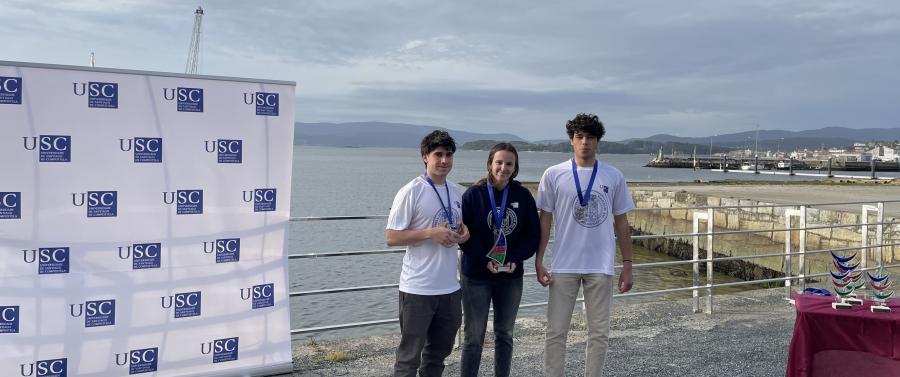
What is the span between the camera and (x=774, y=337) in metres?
5.29

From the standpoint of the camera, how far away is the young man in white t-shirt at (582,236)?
3594 millimetres

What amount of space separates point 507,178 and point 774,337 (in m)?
3.24

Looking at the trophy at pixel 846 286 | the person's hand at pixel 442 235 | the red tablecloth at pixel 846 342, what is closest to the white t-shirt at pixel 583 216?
the person's hand at pixel 442 235

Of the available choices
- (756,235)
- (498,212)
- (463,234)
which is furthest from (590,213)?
(756,235)

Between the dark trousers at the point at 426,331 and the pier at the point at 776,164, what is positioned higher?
the pier at the point at 776,164

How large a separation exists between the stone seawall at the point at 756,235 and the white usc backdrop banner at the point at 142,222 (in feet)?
26.9

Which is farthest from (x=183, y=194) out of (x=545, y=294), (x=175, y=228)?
(x=545, y=294)

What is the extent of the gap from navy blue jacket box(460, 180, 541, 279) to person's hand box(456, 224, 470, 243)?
6 cm

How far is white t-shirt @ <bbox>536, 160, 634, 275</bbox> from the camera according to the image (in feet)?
11.8

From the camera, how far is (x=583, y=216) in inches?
141

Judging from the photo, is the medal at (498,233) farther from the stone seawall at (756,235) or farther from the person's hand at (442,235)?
the stone seawall at (756,235)

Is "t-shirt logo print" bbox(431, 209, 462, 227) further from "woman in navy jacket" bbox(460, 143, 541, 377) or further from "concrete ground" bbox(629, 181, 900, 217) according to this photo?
"concrete ground" bbox(629, 181, 900, 217)

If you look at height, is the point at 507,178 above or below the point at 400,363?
above

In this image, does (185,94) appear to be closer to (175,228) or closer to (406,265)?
(175,228)
